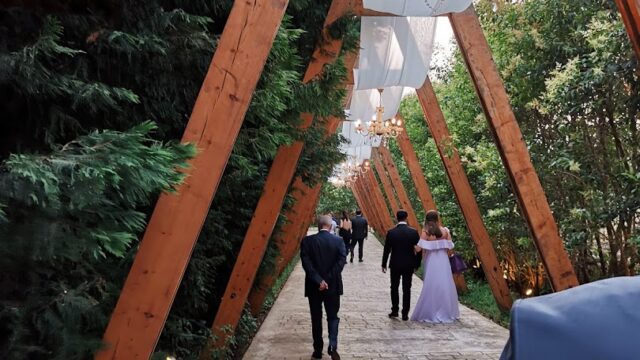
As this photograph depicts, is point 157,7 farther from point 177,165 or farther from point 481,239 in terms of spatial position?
Answer: point 481,239

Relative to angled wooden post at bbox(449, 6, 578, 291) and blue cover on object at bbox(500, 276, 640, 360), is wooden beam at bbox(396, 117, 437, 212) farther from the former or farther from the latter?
blue cover on object at bbox(500, 276, 640, 360)

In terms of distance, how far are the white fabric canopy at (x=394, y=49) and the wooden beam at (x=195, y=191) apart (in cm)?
473

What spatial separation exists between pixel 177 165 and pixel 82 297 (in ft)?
2.53

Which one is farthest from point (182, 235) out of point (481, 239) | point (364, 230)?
point (364, 230)

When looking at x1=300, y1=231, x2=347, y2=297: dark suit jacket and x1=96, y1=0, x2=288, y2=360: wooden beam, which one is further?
x1=300, y1=231, x2=347, y2=297: dark suit jacket

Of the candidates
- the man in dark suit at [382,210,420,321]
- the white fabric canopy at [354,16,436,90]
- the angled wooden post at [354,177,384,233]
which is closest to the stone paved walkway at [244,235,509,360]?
the man in dark suit at [382,210,420,321]

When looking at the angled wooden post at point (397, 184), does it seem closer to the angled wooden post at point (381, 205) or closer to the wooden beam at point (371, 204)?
the angled wooden post at point (381, 205)

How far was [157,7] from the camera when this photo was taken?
2.98 metres

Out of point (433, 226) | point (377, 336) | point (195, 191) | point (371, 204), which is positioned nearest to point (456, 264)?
point (433, 226)

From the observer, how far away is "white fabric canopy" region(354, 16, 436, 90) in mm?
7805

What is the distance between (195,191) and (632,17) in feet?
9.78

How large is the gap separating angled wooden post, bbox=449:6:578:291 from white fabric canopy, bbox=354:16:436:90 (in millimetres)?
1619

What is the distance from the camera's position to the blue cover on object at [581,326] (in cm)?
103

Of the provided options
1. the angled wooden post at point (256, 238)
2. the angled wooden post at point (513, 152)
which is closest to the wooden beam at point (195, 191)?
the angled wooden post at point (256, 238)
